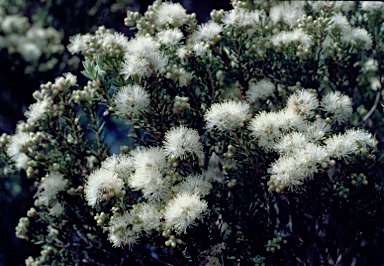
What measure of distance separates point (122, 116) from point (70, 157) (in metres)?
0.53

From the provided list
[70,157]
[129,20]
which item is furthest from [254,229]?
[129,20]

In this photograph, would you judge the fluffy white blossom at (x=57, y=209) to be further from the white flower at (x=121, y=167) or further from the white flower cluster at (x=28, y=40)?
the white flower cluster at (x=28, y=40)

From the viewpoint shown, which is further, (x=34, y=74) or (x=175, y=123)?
(x=34, y=74)

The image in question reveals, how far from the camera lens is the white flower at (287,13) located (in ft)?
9.97

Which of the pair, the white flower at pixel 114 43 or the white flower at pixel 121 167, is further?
the white flower at pixel 114 43

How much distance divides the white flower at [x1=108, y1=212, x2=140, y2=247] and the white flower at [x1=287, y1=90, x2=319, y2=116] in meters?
0.94

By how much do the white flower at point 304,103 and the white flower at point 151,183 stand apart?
0.71 meters

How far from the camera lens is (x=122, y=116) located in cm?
253

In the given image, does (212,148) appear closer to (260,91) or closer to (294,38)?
(260,91)

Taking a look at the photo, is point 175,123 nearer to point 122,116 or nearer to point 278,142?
point 122,116

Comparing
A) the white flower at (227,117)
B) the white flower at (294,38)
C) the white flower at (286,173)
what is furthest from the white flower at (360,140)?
the white flower at (294,38)

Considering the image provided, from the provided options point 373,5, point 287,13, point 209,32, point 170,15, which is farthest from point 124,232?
point 373,5

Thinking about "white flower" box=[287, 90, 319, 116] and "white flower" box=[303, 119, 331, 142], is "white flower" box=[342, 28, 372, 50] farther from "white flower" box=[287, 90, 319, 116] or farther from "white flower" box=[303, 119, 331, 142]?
"white flower" box=[303, 119, 331, 142]

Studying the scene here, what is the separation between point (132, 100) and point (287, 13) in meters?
1.25
